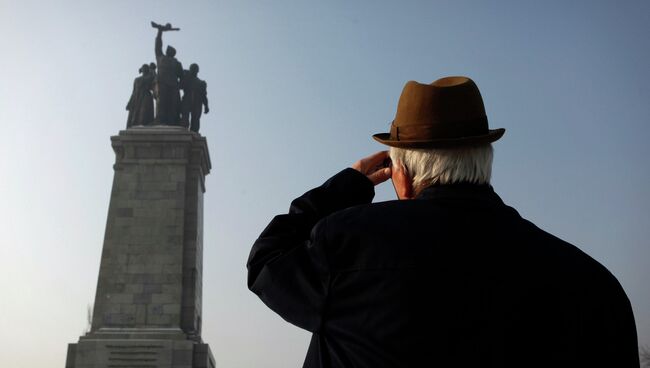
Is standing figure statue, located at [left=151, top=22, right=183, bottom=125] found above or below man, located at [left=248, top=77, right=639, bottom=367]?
above

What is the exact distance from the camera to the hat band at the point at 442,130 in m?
2.23

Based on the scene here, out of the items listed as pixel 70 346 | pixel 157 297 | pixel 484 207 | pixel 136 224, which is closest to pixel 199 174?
pixel 136 224

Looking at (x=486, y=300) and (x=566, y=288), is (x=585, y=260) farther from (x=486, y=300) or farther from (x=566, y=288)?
(x=486, y=300)

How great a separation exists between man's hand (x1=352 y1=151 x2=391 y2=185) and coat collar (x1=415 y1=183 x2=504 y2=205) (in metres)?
0.21

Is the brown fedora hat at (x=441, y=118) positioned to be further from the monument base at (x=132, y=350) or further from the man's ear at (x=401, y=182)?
the monument base at (x=132, y=350)

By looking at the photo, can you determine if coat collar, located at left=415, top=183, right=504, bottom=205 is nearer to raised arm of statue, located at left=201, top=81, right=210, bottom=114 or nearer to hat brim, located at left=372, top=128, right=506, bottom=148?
hat brim, located at left=372, top=128, right=506, bottom=148

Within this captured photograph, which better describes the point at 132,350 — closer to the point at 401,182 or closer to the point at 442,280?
the point at 401,182

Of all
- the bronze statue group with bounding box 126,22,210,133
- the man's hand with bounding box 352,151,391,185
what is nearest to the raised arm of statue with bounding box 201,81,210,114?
the bronze statue group with bounding box 126,22,210,133

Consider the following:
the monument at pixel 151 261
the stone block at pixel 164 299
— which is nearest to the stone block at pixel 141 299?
the monument at pixel 151 261

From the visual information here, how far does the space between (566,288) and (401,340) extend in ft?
1.45

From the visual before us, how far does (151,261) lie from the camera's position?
19.6 metres

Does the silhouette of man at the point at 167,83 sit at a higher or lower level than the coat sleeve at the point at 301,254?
higher

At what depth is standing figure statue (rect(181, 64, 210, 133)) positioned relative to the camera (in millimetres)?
23062

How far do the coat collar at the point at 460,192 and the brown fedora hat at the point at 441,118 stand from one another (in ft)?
0.40
